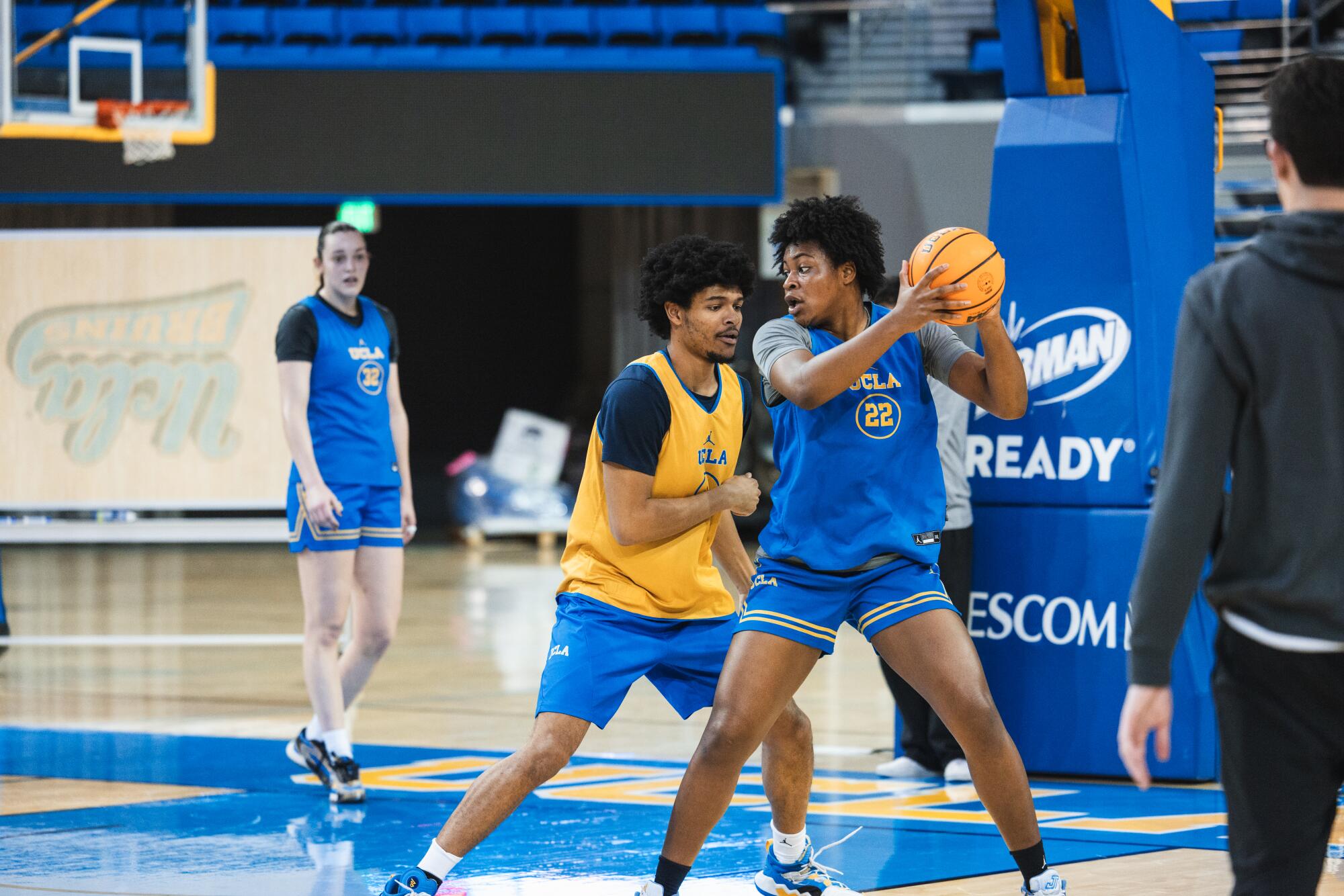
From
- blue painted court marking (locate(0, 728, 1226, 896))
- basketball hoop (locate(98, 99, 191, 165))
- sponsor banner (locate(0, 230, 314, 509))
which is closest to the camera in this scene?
blue painted court marking (locate(0, 728, 1226, 896))

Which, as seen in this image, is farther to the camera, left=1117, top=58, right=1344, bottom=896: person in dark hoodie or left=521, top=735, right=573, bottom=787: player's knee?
left=521, top=735, right=573, bottom=787: player's knee

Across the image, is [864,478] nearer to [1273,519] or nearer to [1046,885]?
[1046,885]

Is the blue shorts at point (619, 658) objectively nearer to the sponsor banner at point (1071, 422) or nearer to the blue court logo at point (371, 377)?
the blue court logo at point (371, 377)

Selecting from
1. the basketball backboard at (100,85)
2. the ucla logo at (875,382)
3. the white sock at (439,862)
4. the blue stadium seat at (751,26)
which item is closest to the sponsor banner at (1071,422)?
the ucla logo at (875,382)

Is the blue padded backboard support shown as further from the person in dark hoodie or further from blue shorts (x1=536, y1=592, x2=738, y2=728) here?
the person in dark hoodie

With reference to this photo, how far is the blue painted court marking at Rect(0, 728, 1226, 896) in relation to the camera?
4.45 m

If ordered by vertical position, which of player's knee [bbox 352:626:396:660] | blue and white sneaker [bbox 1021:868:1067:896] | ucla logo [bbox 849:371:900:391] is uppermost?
ucla logo [bbox 849:371:900:391]

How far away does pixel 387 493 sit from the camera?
571 cm

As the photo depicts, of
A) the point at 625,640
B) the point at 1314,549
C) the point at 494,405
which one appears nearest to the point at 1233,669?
the point at 1314,549

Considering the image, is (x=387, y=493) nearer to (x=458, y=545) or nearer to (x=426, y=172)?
(x=426, y=172)

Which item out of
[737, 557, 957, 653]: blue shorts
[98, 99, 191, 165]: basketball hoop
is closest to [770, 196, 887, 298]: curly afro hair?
[737, 557, 957, 653]: blue shorts

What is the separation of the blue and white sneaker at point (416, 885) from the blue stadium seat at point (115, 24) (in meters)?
13.6

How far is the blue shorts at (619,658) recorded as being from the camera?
12.9 ft

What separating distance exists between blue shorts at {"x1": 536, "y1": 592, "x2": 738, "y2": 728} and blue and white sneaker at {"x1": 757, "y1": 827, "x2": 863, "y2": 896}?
454mm
